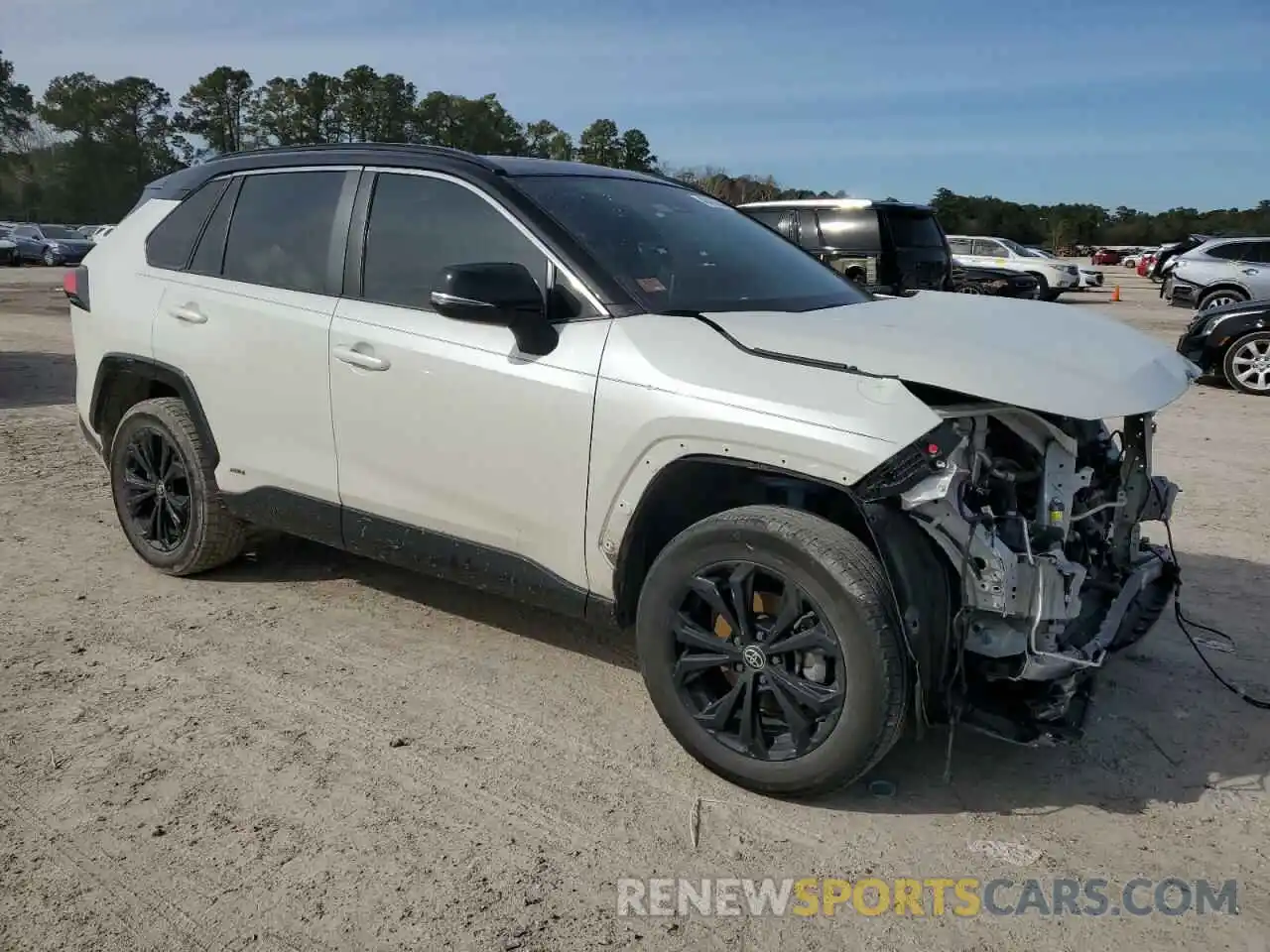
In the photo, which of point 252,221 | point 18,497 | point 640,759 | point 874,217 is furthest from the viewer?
point 874,217

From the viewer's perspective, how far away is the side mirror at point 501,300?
3.33m

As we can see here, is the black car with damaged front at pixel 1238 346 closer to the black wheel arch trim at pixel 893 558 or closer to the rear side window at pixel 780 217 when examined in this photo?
the rear side window at pixel 780 217

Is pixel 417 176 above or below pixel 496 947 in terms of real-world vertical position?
above

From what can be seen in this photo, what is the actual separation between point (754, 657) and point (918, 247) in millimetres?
11960

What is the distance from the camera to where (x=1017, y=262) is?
2661cm

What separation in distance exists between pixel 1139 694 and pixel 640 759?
1.93m

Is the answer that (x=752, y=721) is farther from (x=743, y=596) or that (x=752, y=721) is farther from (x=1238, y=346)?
(x=1238, y=346)

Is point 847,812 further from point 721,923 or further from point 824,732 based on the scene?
point 721,923

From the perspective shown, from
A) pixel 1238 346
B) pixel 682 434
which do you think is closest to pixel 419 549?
pixel 682 434

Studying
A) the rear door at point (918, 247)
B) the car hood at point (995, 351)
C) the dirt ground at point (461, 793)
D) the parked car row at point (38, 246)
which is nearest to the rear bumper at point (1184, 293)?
the rear door at point (918, 247)

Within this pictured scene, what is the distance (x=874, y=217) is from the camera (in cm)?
1367

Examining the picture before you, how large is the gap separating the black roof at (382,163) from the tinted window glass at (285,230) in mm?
89

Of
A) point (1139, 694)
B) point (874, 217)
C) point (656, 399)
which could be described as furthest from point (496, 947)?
point (874, 217)

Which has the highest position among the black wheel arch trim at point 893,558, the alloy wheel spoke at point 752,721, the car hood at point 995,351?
the car hood at point 995,351
